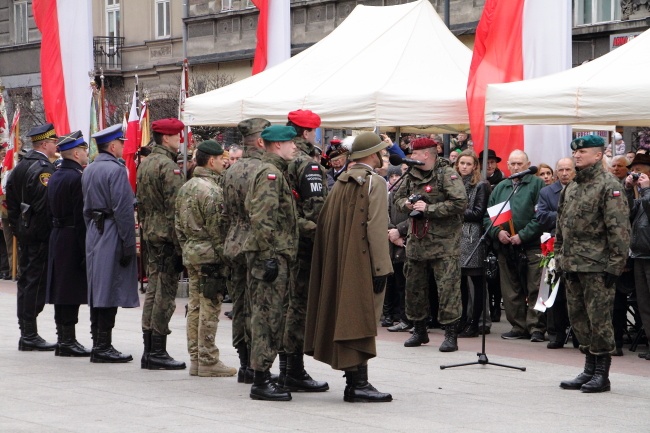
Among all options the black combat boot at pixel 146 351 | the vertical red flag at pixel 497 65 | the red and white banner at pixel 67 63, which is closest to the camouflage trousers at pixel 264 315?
the black combat boot at pixel 146 351

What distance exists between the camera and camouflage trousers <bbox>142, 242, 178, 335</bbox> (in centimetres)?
1091

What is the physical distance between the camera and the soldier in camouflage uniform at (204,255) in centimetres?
1046

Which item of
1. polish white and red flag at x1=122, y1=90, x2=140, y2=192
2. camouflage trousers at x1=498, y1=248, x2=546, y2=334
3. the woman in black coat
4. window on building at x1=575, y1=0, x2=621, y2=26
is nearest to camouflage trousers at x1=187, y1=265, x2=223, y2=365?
the woman in black coat

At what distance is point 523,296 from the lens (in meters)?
13.5

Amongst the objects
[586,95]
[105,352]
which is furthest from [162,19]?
[105,352]

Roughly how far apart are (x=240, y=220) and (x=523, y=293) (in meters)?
4.91

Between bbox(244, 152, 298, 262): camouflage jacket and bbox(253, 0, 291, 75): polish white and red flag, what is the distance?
945 cm

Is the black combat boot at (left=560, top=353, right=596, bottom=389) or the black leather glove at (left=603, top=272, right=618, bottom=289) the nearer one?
the black leather glove at (left=603, top=272, right=618, bottom=289)

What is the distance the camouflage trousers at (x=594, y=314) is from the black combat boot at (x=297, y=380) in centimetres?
207

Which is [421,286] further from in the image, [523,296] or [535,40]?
[535,40]

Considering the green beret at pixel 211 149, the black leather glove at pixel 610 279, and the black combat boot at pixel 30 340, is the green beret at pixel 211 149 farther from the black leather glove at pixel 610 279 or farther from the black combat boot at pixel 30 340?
the black leather glove at pixel 610 279

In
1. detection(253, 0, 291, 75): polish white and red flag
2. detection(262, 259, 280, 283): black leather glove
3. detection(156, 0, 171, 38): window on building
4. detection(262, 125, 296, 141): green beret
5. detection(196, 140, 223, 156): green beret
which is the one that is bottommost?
detection(262, 259, 280, 283): black leather glove

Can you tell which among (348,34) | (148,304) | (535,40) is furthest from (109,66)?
(148,304)

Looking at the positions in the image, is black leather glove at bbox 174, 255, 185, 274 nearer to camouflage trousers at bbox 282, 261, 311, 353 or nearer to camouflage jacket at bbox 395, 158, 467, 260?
camouflage trousers at bbox 282, 261, 311, 353
